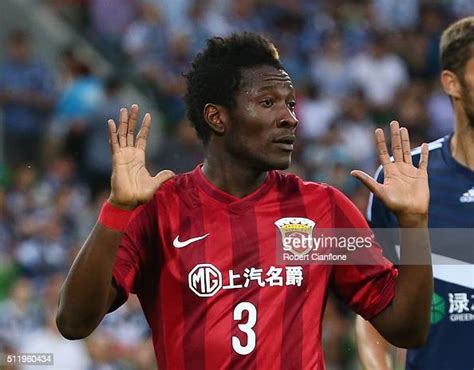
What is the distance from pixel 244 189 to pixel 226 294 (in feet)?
1.45

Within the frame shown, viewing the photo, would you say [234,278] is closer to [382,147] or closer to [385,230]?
[382,147]

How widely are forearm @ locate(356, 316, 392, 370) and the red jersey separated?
641mm

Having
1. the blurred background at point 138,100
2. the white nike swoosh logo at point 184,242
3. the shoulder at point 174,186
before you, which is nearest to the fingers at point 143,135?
the shoulder at point 174,186

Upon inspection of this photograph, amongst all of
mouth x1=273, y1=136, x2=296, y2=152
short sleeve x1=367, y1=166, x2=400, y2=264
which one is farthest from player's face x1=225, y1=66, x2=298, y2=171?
short sleeve x1=367, y1=166, x2=400, y2=264

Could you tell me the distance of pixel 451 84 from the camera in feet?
19.2

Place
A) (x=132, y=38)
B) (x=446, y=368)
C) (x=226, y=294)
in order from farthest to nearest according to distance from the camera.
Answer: (x=132, y=38)
(x=446, y=368)
(x=226, y=294)

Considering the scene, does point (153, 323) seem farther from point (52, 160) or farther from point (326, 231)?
point (52, 160)

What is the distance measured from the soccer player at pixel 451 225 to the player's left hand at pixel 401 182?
0.71 meters

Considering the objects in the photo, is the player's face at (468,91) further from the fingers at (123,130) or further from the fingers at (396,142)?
the fingers at (123,130)

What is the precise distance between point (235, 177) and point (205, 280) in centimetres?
44

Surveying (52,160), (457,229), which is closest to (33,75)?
(52,160)

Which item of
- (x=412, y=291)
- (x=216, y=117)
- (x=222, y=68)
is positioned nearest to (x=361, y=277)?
(x=412, y=291)

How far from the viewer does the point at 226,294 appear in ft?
15.6

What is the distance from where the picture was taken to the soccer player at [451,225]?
548 centimetres
